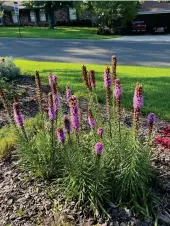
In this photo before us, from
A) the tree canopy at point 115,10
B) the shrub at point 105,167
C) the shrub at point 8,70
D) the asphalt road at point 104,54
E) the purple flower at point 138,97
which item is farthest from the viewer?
the tree canopy at point 115,10

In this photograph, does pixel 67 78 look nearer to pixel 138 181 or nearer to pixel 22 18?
pixel 138 181

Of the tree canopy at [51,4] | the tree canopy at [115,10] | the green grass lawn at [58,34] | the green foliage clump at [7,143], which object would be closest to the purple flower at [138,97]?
the green foliage clump at [7,143]

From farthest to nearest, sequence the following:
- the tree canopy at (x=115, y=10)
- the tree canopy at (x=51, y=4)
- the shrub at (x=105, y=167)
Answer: the tree canopy at (x=51, y=4) < the tree canopy at (x=115, y=10) < the shrub at (x=105, y=167)

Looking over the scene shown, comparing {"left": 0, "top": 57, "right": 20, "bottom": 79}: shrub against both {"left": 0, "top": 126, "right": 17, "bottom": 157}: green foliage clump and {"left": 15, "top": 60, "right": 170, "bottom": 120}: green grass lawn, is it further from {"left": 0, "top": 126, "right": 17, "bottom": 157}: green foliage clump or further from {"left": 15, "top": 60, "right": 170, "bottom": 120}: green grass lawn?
{"left": 0, "top": 126, "right": 17, "bottom": 157}: green foliage clump

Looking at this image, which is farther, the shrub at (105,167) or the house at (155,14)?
the house at (155,14)

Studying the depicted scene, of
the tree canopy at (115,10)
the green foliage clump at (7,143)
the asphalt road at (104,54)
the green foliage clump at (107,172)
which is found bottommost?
the asphalt road at (104,54)

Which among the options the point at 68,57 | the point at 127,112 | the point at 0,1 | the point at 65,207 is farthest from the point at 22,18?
the point at 65,207

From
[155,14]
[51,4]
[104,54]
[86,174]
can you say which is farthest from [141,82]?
[51,4]

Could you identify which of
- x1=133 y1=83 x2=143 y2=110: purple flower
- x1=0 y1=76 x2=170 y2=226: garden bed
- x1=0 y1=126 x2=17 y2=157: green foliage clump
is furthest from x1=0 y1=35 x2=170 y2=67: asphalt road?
x1=133 y1=83 x2=143 y2=110: purple flower

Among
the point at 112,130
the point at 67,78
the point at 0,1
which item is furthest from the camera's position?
the point at 0,1

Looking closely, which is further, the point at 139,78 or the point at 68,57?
the point at 68,57

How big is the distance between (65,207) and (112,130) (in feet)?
3.40

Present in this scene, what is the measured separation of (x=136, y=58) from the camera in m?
17.6

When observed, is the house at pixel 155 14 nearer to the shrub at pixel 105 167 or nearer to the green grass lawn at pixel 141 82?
the green grass lawn at pixel 141 82
